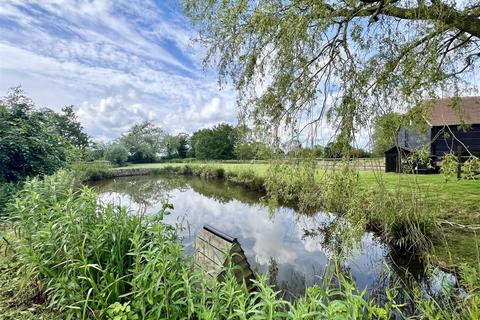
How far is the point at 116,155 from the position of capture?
105 feet

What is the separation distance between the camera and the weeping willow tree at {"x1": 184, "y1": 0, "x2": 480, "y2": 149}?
12.9 feet

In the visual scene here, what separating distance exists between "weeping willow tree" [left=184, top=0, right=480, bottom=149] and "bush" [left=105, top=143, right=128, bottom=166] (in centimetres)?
3070

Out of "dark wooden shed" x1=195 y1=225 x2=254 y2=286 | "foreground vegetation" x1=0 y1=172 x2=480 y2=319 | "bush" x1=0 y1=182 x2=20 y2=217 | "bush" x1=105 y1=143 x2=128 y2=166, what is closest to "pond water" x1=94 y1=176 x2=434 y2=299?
"dark wooden shed" x1=195 y1=225 x2=254 y2=286

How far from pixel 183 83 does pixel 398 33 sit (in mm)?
5571

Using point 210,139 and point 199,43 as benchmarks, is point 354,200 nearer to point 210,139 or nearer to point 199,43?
point 199,43

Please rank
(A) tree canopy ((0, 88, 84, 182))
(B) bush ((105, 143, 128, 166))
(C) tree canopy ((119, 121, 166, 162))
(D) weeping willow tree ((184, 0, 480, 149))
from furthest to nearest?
(C) tree canopy ((119, 121, 166, 162)) → (B) bush ((105, 143, 128, 166)) → (A) tree canopy ((0, 88, 84, 182)) → (D) weeping willow tree ((184, 0, 480, 149))

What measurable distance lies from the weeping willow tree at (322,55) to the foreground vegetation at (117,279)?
272 cm

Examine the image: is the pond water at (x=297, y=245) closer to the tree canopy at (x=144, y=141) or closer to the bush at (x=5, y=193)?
the bush at (x=5, y=193)

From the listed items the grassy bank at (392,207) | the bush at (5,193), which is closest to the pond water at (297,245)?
the grassy bank at (392,207)

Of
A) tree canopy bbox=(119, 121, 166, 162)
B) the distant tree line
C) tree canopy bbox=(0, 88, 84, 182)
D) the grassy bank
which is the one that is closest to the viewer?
the grassy bank

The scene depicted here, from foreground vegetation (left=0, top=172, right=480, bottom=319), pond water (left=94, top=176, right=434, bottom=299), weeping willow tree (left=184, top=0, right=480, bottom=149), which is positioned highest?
weeping willow tree (left=184, top=0, right=480, bottom=149)

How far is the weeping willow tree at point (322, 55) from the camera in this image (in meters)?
3.92

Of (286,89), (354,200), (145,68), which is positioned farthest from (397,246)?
(145,68)

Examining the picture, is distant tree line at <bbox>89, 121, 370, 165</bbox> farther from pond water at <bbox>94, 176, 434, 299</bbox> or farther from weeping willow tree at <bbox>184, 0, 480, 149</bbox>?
pond water at <bbox>94, 176, 434, 299</bbox>
